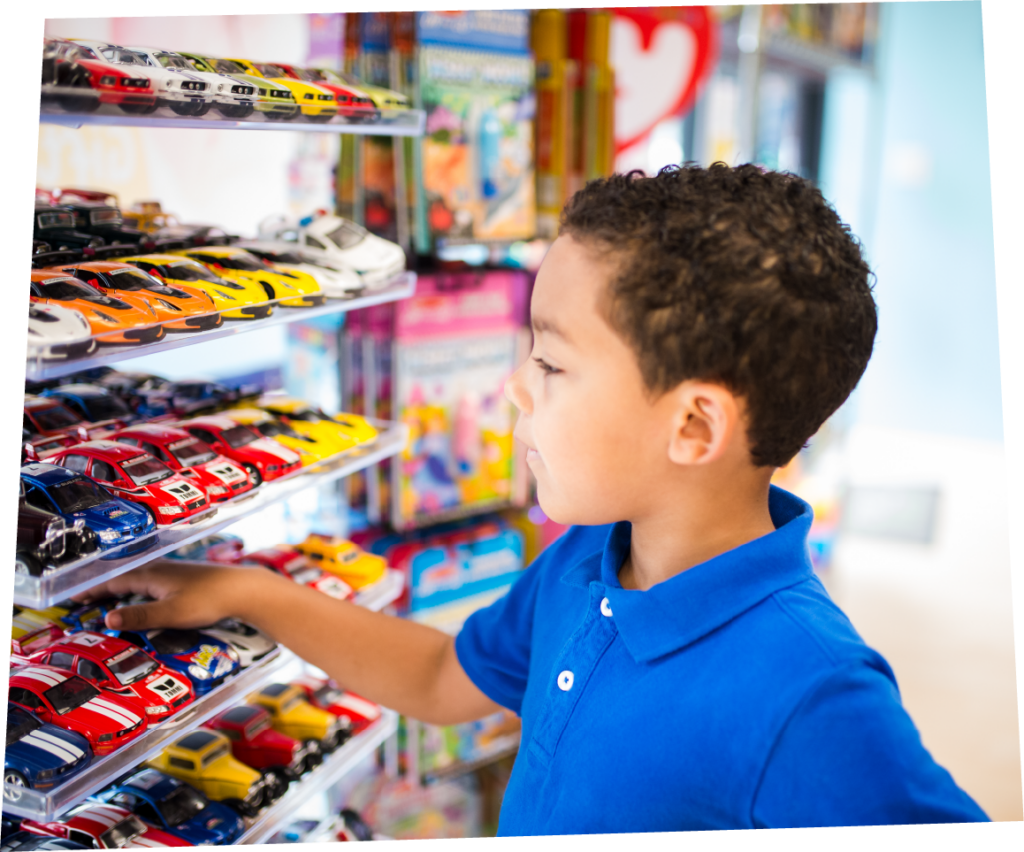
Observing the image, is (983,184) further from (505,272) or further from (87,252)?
(87,252)

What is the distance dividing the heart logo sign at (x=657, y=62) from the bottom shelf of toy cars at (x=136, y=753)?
217 centimetres

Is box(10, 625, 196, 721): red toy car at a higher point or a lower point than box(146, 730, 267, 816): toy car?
higher

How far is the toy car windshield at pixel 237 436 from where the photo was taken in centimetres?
133

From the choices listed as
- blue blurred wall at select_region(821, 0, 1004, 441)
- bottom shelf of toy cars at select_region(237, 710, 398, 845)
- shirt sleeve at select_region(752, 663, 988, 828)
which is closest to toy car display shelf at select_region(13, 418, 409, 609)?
bottom shelf of toy cars at select_region(237, 710, 398, 845)

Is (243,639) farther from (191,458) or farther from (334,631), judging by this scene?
(191,458)

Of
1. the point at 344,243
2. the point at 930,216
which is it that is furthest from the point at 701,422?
the point at 930,216

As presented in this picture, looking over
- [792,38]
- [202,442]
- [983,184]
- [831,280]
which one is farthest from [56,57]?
[983,184]

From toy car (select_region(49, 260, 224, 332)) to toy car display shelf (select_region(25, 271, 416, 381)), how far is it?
1cm

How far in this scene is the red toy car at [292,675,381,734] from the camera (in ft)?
5.30

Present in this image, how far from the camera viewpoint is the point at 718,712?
880 mm

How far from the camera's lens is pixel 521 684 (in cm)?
131

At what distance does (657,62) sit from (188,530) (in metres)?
2.42

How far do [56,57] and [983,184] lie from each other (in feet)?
20.9

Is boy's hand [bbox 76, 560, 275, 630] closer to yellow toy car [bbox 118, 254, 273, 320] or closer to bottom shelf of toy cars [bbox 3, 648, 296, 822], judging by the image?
bottom shelf of toy cars [bbox 3, 648, 296, 822]
